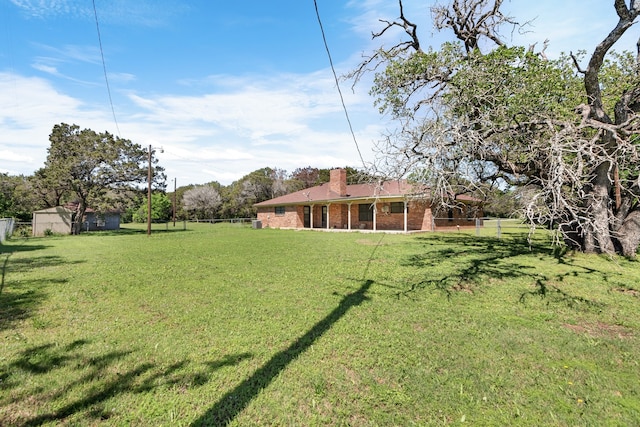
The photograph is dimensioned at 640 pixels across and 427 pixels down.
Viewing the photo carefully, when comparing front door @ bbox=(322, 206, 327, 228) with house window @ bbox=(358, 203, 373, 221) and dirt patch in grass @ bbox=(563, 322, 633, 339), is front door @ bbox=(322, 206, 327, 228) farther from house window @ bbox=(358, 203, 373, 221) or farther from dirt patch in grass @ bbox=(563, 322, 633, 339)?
dirt patch in grass @ bbox=(563, 322, 633, 339)

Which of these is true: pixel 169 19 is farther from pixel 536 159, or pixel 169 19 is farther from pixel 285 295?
pixel 536 159

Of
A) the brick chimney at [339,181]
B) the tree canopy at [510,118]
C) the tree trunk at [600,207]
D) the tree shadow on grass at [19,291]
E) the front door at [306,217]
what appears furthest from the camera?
the front door at [306,217]

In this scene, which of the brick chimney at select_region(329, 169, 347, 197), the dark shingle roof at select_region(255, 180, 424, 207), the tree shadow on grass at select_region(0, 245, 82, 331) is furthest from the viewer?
the brick chimney at select_region(329, 169, 347, 197)

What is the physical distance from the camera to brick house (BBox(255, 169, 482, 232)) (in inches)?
Answer: 846

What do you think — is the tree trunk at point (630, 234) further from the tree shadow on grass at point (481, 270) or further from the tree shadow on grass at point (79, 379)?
the tree shadow on grass at point (79, 379)

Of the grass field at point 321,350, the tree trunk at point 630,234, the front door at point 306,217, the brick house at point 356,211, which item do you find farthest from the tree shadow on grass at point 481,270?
the front door at point 306,217

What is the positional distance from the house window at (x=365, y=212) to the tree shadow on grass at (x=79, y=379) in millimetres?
20823

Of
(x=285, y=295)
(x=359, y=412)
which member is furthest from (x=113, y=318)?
(x=359, y=412)

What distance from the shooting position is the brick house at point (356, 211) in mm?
21500

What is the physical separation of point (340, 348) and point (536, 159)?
24.3ft

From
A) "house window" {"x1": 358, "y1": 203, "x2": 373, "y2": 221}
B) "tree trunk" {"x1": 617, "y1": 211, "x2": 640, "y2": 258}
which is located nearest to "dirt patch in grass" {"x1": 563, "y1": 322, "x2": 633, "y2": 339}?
"tree trunk" {"x1": 617, "y1": 211, "x2": 640, "y2": 258}

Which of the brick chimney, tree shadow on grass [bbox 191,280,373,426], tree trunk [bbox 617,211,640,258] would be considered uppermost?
the brick chimney

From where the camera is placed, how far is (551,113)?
296 inches

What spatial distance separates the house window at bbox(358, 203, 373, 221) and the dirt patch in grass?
753 inches
